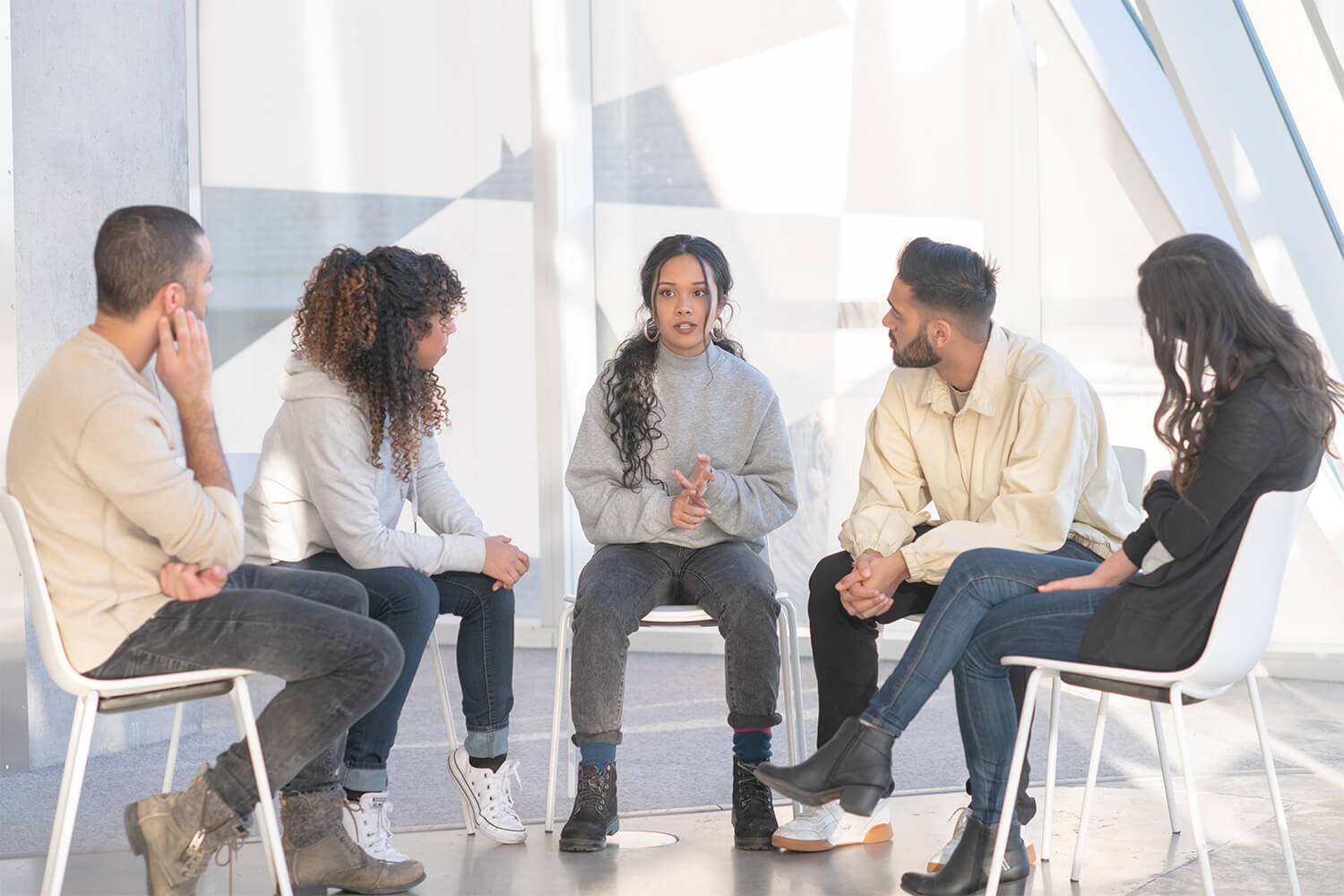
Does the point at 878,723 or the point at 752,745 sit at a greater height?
the point at 878,723

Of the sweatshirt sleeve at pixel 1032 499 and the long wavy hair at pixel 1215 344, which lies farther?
the sweatshirt sleeve at pixel 1032 499

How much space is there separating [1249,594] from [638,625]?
3.76 feet

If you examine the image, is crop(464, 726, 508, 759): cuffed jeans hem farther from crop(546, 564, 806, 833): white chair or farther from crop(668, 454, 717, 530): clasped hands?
crop(668, 454, 717, 530): clasped hands

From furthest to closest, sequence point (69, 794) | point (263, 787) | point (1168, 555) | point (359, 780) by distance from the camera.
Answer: point (359, 780), point (1168, 555), point (263, 787), point (69, 794)

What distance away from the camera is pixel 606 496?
2.87 meters

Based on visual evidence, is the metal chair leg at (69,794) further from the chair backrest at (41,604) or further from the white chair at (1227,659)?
the white chair at (1227,659)

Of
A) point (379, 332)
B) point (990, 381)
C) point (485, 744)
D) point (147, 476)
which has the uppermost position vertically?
point (379, 332)

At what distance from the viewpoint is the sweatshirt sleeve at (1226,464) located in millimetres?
1984

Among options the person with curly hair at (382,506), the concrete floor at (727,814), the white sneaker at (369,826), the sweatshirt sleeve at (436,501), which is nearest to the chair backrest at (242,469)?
the concrete floor at (727,814)

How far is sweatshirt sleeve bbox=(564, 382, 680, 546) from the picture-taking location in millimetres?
2799

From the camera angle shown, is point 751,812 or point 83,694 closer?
point 83,694

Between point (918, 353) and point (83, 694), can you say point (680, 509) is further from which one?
point (83, 694)

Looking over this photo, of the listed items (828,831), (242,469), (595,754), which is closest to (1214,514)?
(828,831)

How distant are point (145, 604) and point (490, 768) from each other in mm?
884
